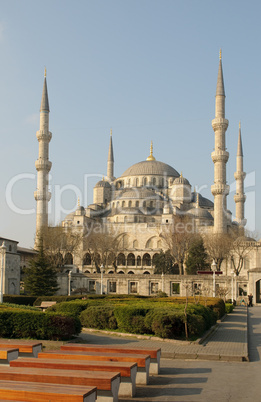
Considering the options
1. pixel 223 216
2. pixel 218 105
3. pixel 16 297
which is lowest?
pixel 16 297

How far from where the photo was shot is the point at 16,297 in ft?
83.1

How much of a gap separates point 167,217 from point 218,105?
47.1 feet

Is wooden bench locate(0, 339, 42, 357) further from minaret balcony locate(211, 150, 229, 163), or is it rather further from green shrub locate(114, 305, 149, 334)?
minaret balcony locate(211, 150, 229, 163)

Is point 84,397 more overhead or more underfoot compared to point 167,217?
more underfoot

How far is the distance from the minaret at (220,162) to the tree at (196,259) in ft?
25.3

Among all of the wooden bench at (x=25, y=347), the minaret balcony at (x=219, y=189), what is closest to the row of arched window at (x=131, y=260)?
the minaret balcony at (x=219, y=189)

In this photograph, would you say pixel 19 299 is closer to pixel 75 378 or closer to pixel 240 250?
pixel 75 378

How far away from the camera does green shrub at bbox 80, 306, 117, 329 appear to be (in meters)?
12.2


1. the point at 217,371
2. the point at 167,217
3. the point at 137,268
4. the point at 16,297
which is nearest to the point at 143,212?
the point at 167,217

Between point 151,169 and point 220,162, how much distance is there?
83.4ft

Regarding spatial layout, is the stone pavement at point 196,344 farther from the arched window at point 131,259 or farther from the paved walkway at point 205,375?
the arched window at point 131,259

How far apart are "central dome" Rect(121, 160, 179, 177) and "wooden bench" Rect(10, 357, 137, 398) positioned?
6664cm

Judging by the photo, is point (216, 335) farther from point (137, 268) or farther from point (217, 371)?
point (137, 268)

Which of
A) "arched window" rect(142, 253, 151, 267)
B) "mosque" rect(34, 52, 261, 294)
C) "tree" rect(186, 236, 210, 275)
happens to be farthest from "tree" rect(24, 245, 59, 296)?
"arched window" rect(142, 253, 151, 267)
